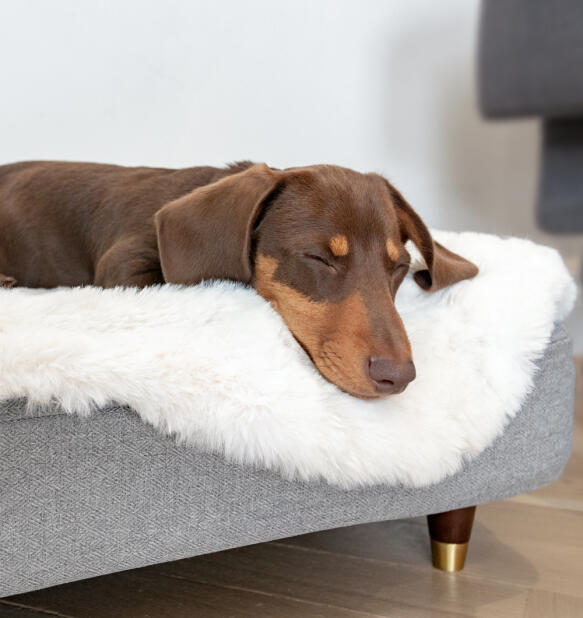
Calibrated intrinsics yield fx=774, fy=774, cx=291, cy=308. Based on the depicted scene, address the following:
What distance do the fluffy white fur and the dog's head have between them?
2.1 inches

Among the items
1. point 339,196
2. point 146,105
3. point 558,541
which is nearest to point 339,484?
point 339,196

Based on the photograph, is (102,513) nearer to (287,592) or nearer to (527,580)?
(287,592)

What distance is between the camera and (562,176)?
84 centimetres

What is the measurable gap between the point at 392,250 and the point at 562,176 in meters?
0.54

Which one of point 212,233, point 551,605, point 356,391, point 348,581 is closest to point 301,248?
point 212,233

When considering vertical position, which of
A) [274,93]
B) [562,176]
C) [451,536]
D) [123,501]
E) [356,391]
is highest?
[562,176]

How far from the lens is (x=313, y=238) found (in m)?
1.33

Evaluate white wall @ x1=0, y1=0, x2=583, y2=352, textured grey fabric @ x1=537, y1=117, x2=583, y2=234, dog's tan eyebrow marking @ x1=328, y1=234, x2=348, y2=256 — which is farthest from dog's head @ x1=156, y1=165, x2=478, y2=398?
white wall @ x1=0, y1=0, x2=583, y2=352

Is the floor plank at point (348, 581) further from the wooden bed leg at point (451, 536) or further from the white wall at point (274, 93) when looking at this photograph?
the white wall at point (274, 93)

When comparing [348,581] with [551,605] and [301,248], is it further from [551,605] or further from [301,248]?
[301,248]

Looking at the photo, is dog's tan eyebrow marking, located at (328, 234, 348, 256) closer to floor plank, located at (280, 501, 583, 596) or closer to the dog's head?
the dog's head

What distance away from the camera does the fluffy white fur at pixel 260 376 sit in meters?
1.08

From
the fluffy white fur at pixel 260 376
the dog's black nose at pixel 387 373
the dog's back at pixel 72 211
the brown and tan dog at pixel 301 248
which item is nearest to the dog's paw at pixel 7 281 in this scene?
the dog's back at pixel 72 211

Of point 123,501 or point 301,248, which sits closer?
point 123,501
